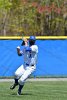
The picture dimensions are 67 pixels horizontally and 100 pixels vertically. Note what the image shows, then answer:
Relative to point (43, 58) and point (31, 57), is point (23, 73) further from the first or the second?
point (43, 58)

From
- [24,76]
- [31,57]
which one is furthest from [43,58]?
[24,76]

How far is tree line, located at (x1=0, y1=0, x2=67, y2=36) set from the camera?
102ft

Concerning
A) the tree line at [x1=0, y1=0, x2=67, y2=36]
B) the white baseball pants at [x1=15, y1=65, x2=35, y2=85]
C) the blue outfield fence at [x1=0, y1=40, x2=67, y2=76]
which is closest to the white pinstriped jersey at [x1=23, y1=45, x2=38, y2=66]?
the white baseball pants at [x1=15, y1=65, x2=35, y2=85]

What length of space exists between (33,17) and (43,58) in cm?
842

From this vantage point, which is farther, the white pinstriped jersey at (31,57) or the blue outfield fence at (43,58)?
the blue outfield fence at (43,58)

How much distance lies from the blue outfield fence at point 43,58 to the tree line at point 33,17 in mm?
6741

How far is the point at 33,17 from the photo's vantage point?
32.2 meters

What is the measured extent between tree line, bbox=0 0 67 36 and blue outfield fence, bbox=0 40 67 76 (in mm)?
6741

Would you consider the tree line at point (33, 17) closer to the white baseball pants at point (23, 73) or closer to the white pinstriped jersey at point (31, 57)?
the white pinstriped jersey at point (31, 57)

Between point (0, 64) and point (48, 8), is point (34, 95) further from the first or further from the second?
point (48, 8)

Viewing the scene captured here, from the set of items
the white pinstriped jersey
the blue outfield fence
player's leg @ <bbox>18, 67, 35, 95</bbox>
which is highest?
the white pinstriped jersey

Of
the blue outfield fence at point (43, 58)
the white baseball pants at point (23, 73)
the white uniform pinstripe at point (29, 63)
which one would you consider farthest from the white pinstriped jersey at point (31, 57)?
the blue outfield fence at point (43, 58)

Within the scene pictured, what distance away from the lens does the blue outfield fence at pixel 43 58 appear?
23.9 m

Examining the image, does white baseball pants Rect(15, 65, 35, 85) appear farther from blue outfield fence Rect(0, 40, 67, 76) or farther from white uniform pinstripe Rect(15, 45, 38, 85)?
blue outfield fence Rect(0, 40, 67, 76)
